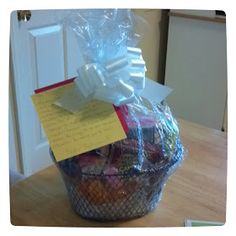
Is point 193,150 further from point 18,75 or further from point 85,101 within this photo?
point 18,75

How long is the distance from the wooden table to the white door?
33.4 inches

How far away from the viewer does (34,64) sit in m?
1.56

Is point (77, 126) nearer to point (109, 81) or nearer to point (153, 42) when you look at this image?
point (109, 81)

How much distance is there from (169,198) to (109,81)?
22cm

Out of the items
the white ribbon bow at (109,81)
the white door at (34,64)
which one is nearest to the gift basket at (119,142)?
the white ribbon bow at (109,81)

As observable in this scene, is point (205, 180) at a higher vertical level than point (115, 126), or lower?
lower

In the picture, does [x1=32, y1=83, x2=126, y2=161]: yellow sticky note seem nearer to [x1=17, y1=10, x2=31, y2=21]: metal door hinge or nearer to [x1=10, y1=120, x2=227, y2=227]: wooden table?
[x1=10, y1=120, x2=227, y2=227]: wooden table

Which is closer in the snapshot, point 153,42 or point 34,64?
point 34,64

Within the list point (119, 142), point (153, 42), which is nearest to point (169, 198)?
point (119, 142)

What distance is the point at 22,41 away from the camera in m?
1.49

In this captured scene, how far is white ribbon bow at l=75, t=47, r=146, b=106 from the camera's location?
51 centimetres

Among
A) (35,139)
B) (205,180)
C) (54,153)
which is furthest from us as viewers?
(35,139)
